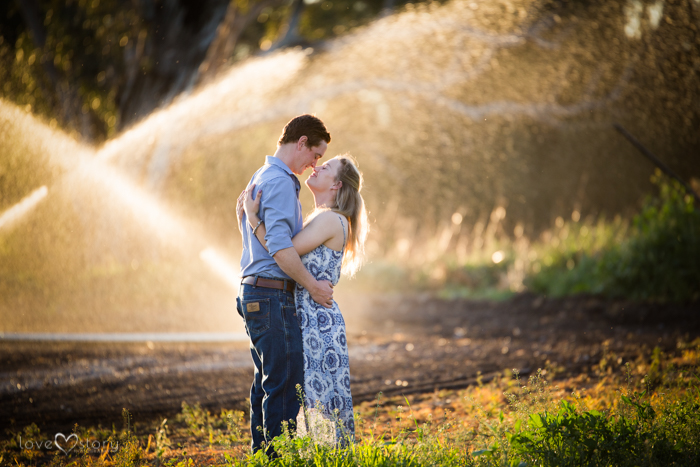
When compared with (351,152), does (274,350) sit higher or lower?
lower

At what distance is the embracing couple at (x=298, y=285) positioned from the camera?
9.82 ft

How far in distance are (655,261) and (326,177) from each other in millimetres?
6441

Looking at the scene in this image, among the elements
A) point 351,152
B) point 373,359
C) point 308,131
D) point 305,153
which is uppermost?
point 351,152

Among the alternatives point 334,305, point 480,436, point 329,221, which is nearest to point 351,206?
point 329,221

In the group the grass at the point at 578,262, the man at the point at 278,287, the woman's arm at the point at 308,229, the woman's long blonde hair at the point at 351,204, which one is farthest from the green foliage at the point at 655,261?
the man at the point at 278,287

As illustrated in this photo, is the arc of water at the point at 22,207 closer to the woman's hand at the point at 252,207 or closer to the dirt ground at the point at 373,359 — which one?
the dirt ground at the point at 373,359

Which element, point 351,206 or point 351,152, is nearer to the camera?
point 351,206

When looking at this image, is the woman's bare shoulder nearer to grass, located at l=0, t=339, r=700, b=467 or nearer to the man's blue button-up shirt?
the man's blue button-up shirt

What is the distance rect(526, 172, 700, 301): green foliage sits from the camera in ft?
25.4

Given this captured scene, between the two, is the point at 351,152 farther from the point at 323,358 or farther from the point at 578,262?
the point at 323,358

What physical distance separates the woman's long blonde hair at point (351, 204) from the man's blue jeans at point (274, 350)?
1.65 ft

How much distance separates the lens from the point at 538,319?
8.07m

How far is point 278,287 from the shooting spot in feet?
10.0

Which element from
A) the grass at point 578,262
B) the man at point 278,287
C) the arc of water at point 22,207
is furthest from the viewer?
the arc of water at point 22,207
